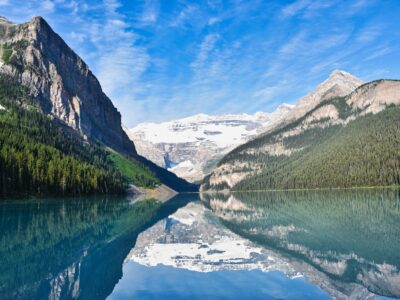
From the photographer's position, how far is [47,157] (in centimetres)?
12175

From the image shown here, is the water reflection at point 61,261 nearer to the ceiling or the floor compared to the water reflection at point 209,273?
nearer to the ceiling

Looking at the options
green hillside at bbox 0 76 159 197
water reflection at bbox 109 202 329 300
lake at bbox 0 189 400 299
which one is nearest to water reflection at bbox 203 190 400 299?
lake at bbox 0 189 400 299

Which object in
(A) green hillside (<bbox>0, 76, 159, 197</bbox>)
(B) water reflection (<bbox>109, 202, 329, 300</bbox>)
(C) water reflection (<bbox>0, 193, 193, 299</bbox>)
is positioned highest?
(A) green hillside (<bbox>0, 76, 159, 197</bbox>)

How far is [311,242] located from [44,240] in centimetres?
2212

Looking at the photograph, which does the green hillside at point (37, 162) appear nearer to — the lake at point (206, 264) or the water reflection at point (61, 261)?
the water reflection at point (61, 261)

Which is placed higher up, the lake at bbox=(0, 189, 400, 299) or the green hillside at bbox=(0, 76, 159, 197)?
the green hillside at bbox=(0, 76, 159, 197)

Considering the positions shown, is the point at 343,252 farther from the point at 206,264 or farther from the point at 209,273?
the point at 209,273

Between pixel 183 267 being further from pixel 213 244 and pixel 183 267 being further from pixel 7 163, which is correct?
pixel 7 163

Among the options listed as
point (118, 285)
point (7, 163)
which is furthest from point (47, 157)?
point (118, 285)

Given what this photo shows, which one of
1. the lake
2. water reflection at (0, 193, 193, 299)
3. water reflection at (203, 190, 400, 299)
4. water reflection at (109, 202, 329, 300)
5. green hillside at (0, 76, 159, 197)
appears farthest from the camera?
green hillside at (0, 76, 159, 197)

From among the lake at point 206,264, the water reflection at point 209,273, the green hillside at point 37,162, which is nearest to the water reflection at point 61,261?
the lake at point 206,264

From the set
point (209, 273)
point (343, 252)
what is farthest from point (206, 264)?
point (343, 252)

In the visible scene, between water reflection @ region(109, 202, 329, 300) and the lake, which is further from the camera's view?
the lake

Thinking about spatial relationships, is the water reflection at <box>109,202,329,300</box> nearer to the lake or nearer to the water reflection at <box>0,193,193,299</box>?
the lake
